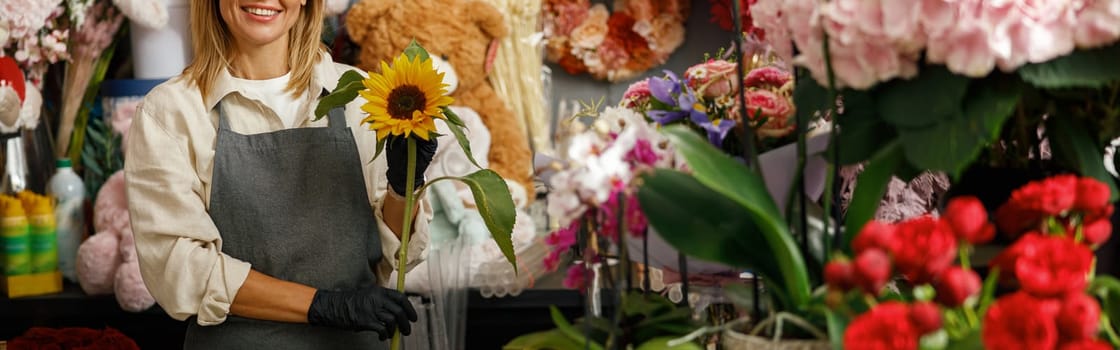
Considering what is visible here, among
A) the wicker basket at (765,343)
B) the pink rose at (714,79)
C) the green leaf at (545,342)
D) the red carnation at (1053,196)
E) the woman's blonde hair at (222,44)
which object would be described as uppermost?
the woman's blonde hair at (222,44)

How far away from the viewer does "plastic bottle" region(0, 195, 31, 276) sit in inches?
98.5

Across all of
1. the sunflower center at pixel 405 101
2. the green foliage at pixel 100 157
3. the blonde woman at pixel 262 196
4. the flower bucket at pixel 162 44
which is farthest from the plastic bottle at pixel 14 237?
the sunflower center at pixel 405 101

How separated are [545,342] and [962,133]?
1.06 ft

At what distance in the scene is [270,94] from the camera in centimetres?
165

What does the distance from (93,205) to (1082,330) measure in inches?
100

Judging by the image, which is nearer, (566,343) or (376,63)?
Answer: (566,343)

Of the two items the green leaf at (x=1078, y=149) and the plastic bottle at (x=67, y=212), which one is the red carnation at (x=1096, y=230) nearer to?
the green leaf at (x=1078, y=149)

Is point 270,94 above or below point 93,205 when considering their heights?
above

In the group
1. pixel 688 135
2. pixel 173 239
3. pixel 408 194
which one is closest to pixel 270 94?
pixel 173 239

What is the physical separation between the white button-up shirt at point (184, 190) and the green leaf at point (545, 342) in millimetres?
833

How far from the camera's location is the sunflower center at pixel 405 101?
1307mm

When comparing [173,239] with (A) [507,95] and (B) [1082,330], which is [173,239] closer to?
(B) [1082,330]

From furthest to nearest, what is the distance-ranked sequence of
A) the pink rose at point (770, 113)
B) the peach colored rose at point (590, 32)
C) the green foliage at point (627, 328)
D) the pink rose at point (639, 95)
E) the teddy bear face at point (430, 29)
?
1. the peach colored rose at point (590, 32)
2. the teddy bear face at point (430, 29)
3. the pink rose at point (639, 95)
4. the pink rose at point (770, 113)
5. the green foliage at point (627, 328)

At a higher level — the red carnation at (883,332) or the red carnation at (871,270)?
the red carnation at (871,270)
